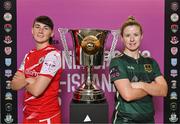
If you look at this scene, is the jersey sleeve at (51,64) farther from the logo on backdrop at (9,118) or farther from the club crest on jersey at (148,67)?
the logo on backdrop at (9,118)

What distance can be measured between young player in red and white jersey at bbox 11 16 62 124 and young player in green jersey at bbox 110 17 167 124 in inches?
13.7

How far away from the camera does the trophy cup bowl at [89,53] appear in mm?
1932

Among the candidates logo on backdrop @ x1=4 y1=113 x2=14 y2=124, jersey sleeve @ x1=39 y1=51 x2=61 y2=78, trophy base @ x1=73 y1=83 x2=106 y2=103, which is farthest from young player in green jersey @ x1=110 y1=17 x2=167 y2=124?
logo on backdrop @ x1=4 y1=113 x2=14 y2=124

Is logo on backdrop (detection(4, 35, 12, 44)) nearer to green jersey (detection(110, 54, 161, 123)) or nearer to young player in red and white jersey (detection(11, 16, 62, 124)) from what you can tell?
young player in red and white jersey (detection(11, 16, 62, 124))

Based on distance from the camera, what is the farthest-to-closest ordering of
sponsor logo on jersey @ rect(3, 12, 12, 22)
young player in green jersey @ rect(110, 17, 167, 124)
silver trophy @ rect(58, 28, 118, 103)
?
sponsor logo on jersey @ rect(3, 12, 12, 22), silver trophy @ rect(58, 28, 118, 103), young player in green jersey @ rect(110, 17, 167, 124)

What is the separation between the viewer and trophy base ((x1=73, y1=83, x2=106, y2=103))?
1.95 m

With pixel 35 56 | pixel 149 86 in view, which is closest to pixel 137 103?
pixel 149 86

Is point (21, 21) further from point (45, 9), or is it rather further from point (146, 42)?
point (146, 42)

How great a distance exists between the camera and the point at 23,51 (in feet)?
8.31

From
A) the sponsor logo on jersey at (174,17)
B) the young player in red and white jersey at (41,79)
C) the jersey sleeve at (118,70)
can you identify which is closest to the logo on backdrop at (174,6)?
the sponsor logo on jersey at (174,17)

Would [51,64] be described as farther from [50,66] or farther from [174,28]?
[174,28]

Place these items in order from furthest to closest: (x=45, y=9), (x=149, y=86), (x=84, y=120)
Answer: (x=45, y=9) < (x=84, y=120) < (x=149, y=86)

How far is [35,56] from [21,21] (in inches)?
27.1

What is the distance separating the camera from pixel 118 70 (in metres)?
1.80
